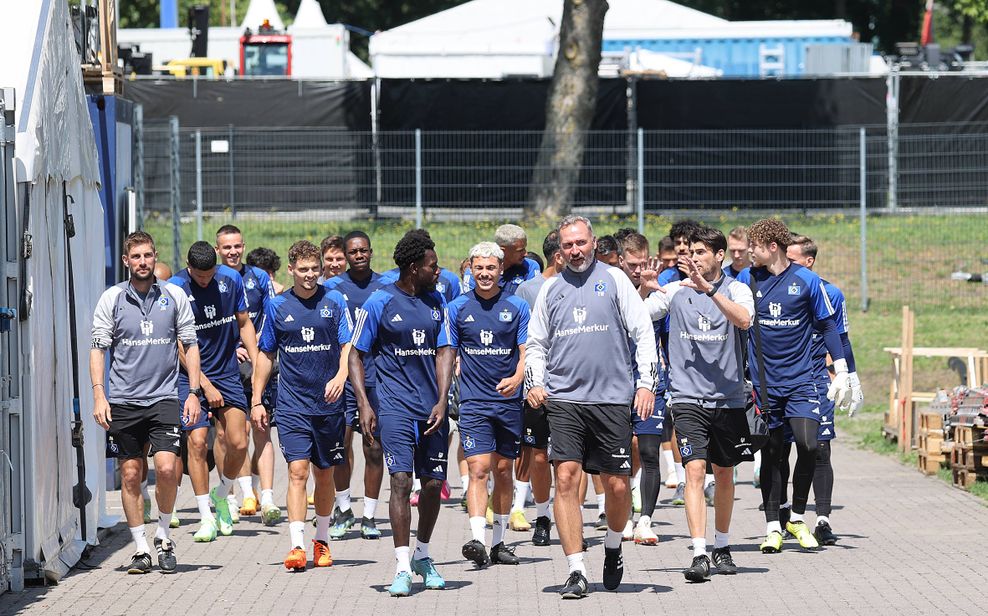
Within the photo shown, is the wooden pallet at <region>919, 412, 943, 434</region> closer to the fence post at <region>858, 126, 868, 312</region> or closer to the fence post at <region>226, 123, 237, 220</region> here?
the fence post at <region>858, 126, 868, 312</region>

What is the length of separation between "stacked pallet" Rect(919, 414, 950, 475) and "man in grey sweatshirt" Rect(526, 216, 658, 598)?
607cm

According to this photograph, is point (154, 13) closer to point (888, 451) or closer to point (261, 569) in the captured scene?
point (888, 451)

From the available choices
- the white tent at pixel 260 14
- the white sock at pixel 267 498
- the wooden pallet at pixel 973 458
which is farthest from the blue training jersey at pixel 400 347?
the white tent at pixel 260 14

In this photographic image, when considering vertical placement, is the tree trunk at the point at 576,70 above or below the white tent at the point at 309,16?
below

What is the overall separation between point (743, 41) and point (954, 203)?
46.0 ft

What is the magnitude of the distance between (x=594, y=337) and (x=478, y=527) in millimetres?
1610

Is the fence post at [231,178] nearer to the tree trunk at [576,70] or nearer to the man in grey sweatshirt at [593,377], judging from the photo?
the tree trunk at [576,70]

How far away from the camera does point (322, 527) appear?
10.5 meters

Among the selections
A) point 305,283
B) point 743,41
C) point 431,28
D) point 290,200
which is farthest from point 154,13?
point 305,283

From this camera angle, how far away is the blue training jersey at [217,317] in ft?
39.1

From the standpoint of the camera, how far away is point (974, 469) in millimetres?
13719

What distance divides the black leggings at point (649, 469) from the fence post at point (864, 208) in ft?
39.5

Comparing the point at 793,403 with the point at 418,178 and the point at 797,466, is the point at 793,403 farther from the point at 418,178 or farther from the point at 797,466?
the point at 418,178

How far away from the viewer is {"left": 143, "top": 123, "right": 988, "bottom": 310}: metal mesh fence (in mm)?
22562
